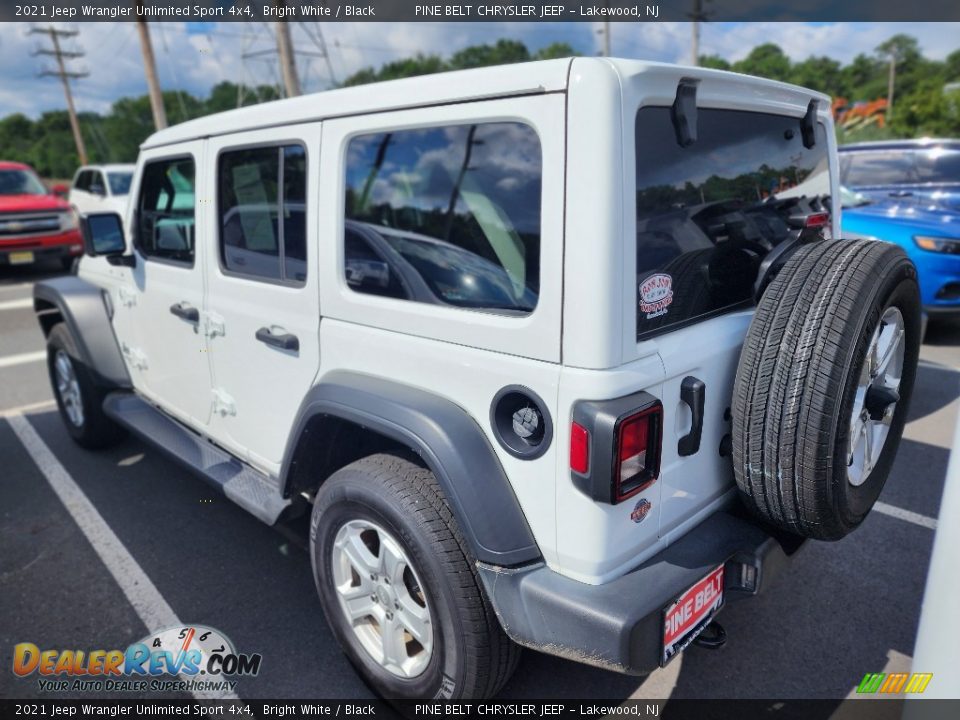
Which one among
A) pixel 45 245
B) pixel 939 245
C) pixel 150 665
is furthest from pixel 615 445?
pixel 45 245

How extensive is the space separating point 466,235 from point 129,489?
3049 mm

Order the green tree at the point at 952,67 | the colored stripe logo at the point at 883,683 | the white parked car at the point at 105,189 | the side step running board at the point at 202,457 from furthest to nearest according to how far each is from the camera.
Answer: the green tree at the point at 952,67 → the white parked car at the point at 105,189 → the side step running board at the point at 202,457 → the colored stripe logo at the point at 883,683

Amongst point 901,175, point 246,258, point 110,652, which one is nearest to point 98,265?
point 246,258

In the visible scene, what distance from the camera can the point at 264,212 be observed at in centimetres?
269

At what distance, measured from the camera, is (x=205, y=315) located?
3000 mm

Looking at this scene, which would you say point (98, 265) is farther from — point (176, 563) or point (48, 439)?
point (176, 563)

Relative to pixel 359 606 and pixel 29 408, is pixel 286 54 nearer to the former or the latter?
pixel 29 408

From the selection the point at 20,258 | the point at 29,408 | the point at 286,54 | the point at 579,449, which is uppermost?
the point at 286,54

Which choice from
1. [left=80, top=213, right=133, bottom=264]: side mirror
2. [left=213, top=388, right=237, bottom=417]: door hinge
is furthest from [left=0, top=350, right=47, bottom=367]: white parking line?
[left=213, top=388, right=237, bottom=417]: door hinge

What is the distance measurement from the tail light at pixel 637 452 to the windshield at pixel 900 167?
27.3ft

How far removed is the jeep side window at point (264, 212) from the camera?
250cm

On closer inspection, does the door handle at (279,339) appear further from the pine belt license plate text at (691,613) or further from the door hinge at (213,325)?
the pine belt license plate text at (691,613)

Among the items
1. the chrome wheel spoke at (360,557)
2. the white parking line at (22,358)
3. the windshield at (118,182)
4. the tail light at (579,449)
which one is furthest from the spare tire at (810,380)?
the windshield at (118,182)

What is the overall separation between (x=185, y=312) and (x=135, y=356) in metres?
0.92
